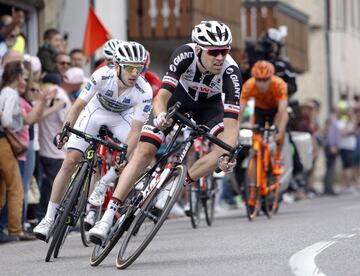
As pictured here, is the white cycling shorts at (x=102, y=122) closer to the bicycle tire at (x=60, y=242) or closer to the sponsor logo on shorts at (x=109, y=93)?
the sponsor logo on shorts at (x=109, y=93)

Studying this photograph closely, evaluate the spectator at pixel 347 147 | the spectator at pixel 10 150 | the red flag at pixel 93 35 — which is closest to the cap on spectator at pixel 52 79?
the spectator at pixel 10 150

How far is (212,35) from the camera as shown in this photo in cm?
1205

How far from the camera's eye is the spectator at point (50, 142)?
16.8 meters

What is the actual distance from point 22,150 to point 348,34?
36423 mm

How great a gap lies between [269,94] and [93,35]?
4.09 m

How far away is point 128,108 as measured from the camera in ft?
45.2

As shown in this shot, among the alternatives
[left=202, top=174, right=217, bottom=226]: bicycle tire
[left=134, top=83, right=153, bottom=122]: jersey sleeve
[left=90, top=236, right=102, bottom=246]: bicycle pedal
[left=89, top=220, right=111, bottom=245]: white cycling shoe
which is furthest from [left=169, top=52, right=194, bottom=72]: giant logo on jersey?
[left=202, top=174, right=217, bottom=226]: bicycle tire

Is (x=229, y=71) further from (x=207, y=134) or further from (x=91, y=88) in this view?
(x=91, y=88)

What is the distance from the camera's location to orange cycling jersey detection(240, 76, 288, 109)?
708 inches

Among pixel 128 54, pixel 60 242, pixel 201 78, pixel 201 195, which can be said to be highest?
pixel 128 54

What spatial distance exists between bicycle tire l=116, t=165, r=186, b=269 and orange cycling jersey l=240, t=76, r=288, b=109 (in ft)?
22.6

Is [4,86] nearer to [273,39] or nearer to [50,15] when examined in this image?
[273,39]

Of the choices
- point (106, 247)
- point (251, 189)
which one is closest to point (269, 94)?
point (251, 189)

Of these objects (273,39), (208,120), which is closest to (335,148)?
(273,39)
